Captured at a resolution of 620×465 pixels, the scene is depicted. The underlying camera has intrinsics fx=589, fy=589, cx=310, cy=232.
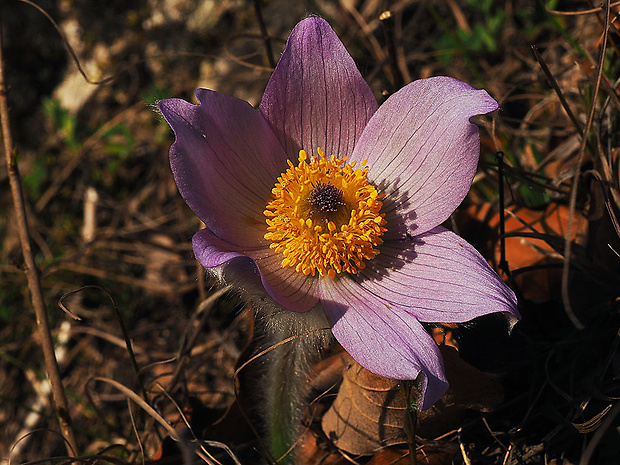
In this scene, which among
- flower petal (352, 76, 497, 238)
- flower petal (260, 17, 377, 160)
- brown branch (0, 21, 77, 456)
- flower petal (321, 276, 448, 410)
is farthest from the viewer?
brown branch (0, 21, 77, 456)

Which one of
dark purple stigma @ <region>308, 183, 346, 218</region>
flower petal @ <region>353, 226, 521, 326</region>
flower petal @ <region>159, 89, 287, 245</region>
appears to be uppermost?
flower petal @ <region>159, 89, 287, 245</region>

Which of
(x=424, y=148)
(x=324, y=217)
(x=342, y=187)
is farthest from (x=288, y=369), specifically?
(x=424, y=148)

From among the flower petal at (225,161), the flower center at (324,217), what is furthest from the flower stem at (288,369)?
the flower petal at (225,161)

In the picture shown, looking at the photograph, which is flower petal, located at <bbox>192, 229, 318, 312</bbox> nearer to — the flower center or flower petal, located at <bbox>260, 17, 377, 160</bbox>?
the flower center

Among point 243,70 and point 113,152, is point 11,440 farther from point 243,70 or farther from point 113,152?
point 243,70

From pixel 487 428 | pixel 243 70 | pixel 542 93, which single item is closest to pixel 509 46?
pixel 542 93

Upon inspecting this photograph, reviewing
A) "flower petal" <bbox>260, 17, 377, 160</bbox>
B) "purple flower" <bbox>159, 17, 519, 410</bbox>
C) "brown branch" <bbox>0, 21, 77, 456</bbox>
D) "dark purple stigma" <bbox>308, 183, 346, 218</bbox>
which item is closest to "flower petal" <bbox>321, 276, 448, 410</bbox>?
"purple flower" <bbox>159, 17, 519, 410</bbox>
